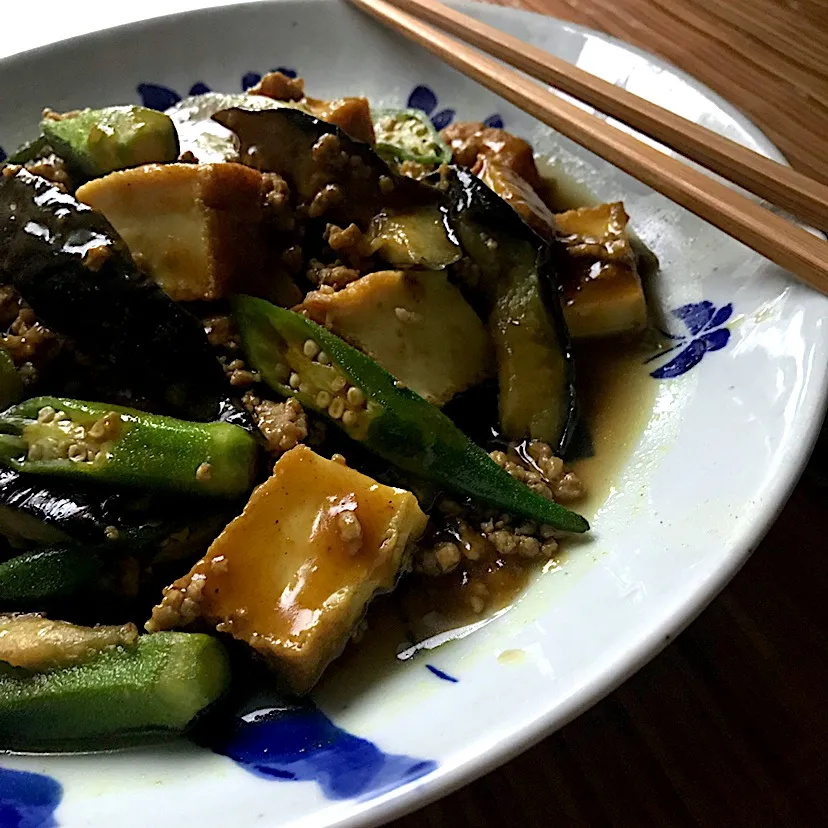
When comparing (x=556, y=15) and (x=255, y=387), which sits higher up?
(x=556, y=15)

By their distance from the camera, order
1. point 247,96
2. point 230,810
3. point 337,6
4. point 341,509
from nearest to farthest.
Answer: point 230,810 → point 341,509 → point 247,96 → point 337,6

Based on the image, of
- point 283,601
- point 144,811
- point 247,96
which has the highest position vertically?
point 247,96

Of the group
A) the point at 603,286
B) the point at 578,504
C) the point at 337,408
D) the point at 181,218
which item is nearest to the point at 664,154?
the point at 603,286

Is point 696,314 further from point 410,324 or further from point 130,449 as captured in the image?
point 130,449

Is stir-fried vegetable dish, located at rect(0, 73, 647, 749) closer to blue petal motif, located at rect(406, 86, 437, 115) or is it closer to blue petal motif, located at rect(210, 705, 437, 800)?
blue petal motif, located at rect(210, 705, 437, 800)

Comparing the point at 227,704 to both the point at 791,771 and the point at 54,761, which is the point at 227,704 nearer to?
the point at 54,761

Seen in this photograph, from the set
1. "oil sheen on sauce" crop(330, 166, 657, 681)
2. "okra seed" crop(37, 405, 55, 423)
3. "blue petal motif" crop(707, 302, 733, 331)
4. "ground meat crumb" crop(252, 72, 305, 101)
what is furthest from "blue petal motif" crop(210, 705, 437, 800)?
"ground meat crumb" crop(252, 72, 305, 101)

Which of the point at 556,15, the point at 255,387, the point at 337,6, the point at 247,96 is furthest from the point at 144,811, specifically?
the point at 556,15
